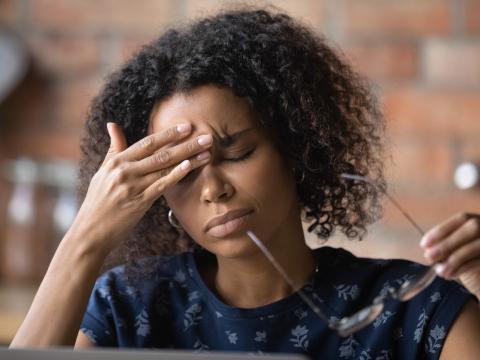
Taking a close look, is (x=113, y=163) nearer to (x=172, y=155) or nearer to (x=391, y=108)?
(x=172, y=155)

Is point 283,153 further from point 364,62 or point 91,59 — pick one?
point 91,59

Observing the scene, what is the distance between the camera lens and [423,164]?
2223 millimetres

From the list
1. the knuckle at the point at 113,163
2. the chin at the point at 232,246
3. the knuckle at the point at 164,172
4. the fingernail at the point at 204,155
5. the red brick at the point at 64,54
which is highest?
the red brick at the point at 64,54

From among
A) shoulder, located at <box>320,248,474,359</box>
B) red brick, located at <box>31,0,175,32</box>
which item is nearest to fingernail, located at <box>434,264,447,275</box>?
shoulder, located at <box>320,248,474,359</box>

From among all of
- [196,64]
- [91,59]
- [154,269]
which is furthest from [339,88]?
[91,59]

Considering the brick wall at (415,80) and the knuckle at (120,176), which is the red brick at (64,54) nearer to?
the brick wall at (415,80)

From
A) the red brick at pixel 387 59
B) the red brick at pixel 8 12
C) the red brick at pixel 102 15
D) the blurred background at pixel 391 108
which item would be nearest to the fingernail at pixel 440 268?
the blurred background at pixel 391 108

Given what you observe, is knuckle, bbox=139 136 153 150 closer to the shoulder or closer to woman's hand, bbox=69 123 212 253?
woman's hand, bbox=69 123 212 253

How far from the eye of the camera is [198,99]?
128 cm

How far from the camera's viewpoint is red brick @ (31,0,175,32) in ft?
7.54

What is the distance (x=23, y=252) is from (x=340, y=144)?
1.11 m

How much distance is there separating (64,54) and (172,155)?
1164mm

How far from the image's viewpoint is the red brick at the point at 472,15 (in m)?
2.20

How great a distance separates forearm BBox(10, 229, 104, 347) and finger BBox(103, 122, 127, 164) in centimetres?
13
